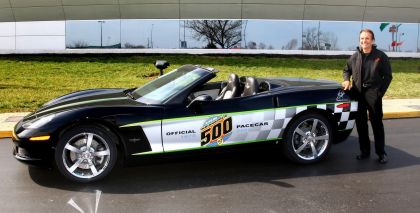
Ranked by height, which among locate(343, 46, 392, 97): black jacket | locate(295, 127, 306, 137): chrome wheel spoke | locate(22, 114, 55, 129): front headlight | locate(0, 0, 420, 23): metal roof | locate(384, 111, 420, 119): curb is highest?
locate(0, 0, 420, 23): metal roof

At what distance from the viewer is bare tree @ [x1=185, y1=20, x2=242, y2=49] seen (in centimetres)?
1988

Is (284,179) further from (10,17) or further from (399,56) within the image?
(10,17)

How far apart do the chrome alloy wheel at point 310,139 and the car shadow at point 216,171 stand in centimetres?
16

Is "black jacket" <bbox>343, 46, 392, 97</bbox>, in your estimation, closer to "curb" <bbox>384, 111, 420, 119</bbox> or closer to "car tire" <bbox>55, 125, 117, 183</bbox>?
"car tire" <bbox>55, 125, 117, 183</bbox>

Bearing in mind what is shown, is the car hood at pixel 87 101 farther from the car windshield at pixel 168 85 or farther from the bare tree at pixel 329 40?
the bare tree at pixel 329 40

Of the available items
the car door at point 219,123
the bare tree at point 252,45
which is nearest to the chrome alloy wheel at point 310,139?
the car door at point 219,123

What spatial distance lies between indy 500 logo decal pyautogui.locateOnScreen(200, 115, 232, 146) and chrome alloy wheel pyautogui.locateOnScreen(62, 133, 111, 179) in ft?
3.36

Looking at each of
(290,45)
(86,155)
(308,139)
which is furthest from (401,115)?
(290,45)

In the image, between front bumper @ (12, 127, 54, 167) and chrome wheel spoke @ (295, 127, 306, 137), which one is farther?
chrome wheel spoke @ (295, 127, 306, 137)

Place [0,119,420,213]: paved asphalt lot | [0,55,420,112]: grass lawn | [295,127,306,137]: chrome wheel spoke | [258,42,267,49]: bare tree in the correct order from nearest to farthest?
[0,119,420,213]: paved asphalt lot < [295,127,306,137]: chrome wheel spoke < [0,55,420,112]: grass lawn < [258,42,267,49]: bare tree

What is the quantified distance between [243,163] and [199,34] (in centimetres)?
1471

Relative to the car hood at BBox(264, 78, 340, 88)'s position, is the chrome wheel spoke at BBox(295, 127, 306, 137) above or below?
below

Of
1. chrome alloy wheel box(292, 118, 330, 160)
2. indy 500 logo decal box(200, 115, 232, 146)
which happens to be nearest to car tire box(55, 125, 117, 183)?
indy 500 logo decal box(200, 115, 232, 146)

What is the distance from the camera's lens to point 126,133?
16.2 feet
